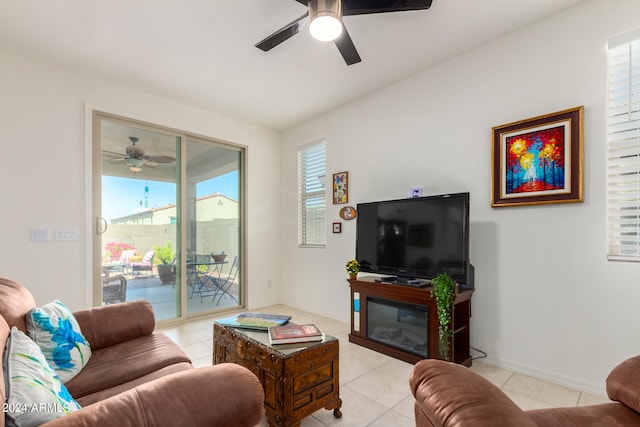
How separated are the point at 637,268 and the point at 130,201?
14.5 ft

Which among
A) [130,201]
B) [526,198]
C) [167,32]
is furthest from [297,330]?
[130,201]

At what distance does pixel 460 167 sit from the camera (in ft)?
9.01

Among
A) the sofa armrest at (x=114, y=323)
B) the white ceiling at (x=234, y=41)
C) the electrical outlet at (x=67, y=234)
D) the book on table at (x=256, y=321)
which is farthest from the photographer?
the electrical outlet at (x=67, y=234)

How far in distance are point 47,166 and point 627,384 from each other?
4205 millimetres

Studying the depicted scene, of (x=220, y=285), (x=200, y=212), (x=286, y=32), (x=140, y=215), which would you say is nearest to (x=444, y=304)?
(x=286, y=32)

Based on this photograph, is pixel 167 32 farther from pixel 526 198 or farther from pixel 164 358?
pixel 526 198

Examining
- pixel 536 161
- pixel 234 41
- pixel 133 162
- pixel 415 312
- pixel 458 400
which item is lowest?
pixel 415 312

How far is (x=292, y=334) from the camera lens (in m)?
1.78

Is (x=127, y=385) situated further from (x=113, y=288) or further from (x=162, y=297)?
(x=162, y=297)

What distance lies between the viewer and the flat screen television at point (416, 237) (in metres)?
2.39

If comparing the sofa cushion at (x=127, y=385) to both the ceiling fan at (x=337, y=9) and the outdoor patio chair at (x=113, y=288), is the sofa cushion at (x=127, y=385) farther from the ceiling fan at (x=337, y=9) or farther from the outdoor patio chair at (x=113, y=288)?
the outdoor patio chair at (x=113, y=288)

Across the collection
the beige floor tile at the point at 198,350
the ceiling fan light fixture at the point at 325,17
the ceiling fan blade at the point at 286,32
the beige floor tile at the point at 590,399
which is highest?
the ceiling fan blade at the point at 286,32

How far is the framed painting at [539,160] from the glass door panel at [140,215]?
3.48 meters

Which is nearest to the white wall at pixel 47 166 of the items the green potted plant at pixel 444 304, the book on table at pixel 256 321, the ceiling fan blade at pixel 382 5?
the book on table at pixel 256 321
